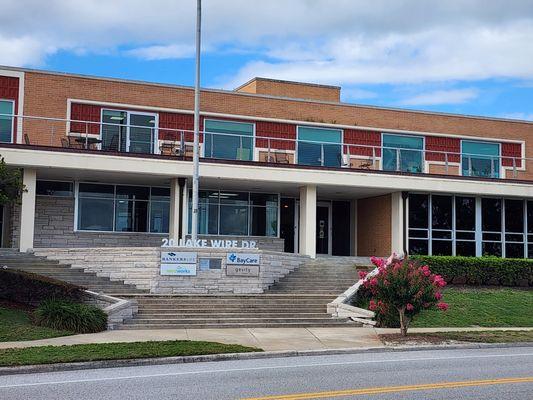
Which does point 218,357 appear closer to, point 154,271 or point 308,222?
point 154,271

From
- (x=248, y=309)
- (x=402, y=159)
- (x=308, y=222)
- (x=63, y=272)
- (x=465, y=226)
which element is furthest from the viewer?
Answer: (x=465, y=226)

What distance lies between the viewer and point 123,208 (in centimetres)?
2939

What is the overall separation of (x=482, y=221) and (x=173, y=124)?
13.5 m

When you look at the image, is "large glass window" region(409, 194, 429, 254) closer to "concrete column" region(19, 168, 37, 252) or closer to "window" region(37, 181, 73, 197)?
"window" region(37, 181, 73, 197)

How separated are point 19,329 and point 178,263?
614 centimetres

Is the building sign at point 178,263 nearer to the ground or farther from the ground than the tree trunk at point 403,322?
farther from the ground

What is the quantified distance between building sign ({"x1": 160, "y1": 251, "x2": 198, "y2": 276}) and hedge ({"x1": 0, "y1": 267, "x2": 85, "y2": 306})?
9.47 feet

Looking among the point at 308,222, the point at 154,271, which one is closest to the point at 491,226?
the point at 308,222

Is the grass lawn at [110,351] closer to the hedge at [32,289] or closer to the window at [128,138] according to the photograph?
the hedge at [32,289]

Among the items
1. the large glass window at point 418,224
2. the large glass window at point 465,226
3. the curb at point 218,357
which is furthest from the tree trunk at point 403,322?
the large glass window at point 465,226

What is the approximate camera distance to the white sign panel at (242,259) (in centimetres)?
2348

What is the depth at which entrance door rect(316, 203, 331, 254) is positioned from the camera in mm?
33938

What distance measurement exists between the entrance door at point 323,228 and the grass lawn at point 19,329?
663 inches

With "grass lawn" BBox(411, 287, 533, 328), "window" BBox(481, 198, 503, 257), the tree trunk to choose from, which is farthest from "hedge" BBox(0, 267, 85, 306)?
"window" BBox(481, 198, 503, 257)
